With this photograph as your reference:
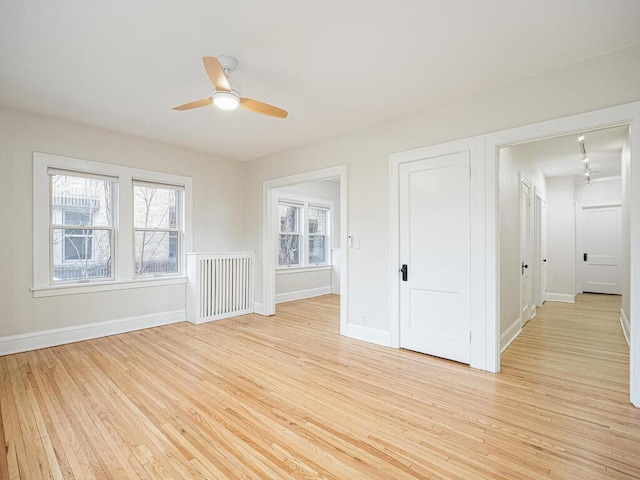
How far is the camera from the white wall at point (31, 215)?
3.66 m

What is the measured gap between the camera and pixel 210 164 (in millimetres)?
5562

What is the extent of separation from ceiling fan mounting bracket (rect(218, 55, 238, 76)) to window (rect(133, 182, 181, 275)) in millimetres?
2856

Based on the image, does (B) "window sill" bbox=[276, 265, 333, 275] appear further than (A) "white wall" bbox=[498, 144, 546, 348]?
Yes

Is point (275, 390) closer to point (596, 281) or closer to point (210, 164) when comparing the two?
point (210, 164)

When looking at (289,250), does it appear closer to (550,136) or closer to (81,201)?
(81,201)

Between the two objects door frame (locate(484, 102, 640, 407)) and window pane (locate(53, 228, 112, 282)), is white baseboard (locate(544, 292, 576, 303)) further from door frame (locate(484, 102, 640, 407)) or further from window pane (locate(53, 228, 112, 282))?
window pane (locate(53, 228, 112, 282))

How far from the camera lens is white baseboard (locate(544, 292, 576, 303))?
6.68 meters

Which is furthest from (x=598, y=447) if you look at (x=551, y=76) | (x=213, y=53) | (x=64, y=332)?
(x=64, y=332)

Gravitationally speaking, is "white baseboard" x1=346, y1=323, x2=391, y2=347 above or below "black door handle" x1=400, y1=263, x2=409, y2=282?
below

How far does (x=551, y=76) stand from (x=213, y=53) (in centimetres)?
289

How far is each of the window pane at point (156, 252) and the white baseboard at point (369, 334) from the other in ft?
9.96

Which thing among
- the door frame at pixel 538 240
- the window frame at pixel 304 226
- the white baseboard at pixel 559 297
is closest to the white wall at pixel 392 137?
the window frame at pixel 304 226

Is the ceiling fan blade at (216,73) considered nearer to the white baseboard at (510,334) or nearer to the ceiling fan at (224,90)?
the ceiling fan at (224,90)

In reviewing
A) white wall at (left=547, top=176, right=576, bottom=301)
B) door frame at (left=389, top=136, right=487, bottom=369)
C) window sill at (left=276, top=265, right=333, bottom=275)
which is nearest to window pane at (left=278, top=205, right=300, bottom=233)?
window sill at (left=276, top=265, right=333, bottom=275)
